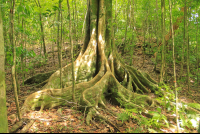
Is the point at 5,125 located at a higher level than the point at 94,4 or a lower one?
lower

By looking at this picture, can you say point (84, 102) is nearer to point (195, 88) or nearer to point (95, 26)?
point (95, 26)

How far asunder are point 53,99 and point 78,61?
2180 mm

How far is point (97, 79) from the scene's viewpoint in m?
5.37

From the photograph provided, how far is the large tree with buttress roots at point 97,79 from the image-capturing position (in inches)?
165

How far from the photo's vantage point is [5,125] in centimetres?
215

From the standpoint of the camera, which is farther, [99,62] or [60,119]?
[99,62]

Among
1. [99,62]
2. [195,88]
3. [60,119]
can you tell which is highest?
[99,62]

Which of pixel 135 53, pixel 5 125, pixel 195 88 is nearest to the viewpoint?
pixel 5 125

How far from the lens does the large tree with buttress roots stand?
419cm

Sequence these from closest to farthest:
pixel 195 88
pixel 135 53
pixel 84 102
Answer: pixel 84 102 → pixel 195 88 → pixel 135 53

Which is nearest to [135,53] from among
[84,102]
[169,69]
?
[169,69]

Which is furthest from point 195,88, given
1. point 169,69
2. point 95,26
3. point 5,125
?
point 5,125

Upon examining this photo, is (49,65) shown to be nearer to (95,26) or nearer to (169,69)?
(95,26)

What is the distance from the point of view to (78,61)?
5.89 meters
